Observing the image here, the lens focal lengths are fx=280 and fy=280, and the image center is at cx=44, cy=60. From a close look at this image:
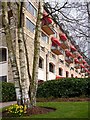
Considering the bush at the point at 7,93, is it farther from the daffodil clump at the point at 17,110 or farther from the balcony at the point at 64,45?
the balcony at the point at 64,45

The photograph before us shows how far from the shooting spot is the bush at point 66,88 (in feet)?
59.3

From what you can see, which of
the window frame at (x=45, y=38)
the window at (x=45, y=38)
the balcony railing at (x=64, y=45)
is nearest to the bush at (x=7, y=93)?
the window frame at (x=45, y=38)

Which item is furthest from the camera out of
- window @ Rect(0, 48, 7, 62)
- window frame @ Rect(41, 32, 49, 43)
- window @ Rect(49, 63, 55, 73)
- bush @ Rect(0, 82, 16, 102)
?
window @ Rect(49, 63, 55, 73)

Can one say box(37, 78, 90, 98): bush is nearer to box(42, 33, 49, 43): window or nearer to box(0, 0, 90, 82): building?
box(0, 0, 90, 82): building

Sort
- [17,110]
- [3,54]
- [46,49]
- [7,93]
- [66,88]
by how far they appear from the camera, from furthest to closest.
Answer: [46,49] < [3,54] < [7,93] < [66,88] < [17,110]

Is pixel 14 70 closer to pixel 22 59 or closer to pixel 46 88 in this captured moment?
pixel 22 59

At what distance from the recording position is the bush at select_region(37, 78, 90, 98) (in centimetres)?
1806

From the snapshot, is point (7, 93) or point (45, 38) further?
point (45, 38)

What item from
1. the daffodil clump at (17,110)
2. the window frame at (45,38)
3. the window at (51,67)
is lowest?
the daffodil clump at (17,110)

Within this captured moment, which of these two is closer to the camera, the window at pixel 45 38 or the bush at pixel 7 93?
the bush at pixel 7 93

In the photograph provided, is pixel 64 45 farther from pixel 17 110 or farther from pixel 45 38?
pixel 17 110

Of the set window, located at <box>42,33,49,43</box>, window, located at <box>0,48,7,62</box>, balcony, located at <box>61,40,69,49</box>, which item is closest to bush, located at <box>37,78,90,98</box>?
window, located at <box>0,48,7,62</box>

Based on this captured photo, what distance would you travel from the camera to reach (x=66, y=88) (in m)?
18.5

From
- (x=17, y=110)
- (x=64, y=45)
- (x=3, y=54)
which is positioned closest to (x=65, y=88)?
(x=17, y=110)
